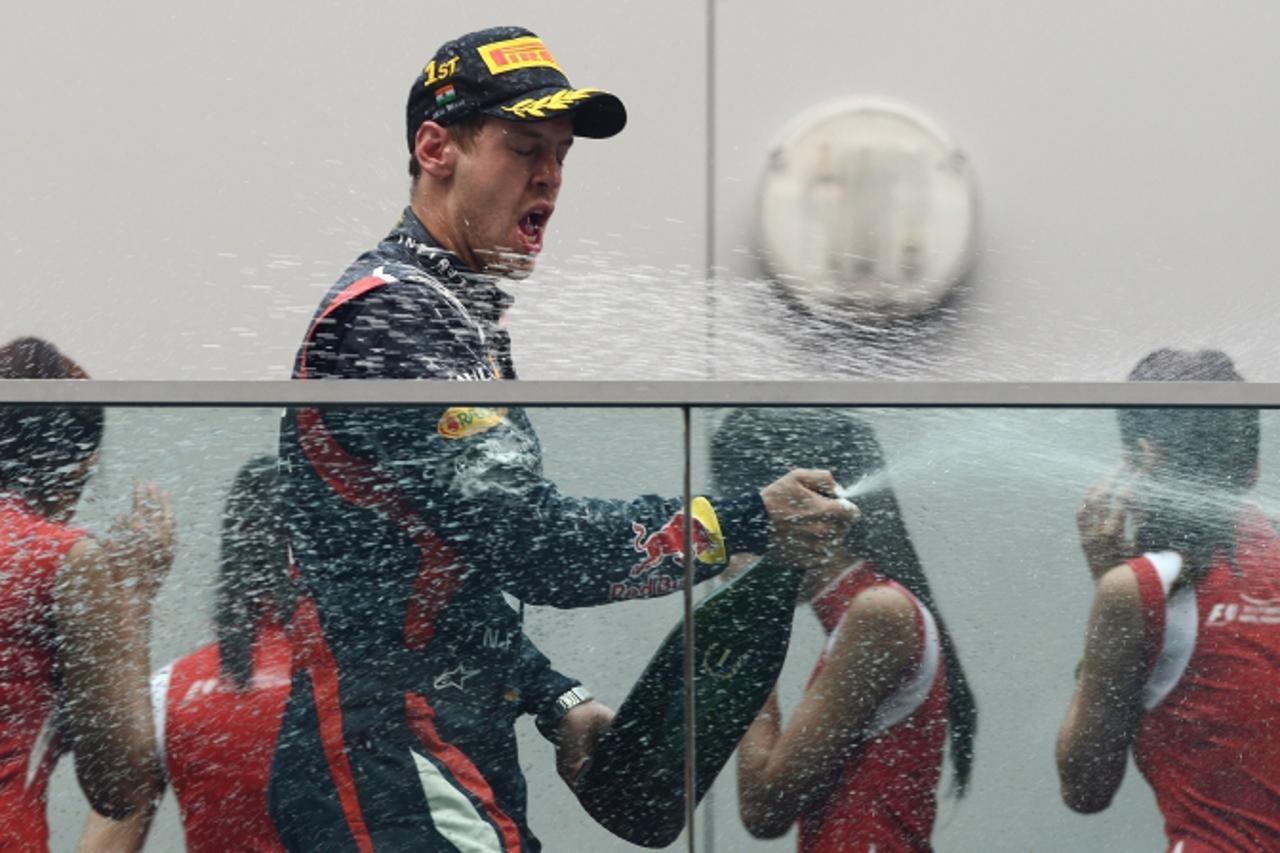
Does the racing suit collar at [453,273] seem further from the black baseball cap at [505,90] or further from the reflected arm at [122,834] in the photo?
the reflected arm at [122,834]

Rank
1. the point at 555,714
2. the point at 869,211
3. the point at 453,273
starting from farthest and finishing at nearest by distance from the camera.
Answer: the point at 869,211 → the point at 453,273 → the point at 555,714

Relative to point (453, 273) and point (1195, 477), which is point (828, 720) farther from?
point (453, 273)

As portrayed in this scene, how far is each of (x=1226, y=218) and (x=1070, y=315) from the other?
263 mm

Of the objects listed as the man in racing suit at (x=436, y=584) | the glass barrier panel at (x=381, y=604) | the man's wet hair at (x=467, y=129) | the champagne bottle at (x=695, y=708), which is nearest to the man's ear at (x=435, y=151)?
the man's wet hair at (x=467, y=129)

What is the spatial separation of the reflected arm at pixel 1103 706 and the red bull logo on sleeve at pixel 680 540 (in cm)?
32

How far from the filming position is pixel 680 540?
1.41 metres

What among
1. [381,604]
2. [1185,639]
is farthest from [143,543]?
[1185,639]

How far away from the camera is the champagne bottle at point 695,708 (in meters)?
1.42

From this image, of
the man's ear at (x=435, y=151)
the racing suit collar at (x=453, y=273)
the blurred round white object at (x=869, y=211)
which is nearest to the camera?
the racing suit collar at (x=453, y=273)

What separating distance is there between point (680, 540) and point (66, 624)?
487mm

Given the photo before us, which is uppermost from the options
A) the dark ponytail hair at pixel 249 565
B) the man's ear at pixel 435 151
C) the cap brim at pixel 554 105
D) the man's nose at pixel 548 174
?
the cap brim at pixel 554 105

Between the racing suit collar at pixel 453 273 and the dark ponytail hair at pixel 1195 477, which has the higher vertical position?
the racing suit collar at pixel 453 273

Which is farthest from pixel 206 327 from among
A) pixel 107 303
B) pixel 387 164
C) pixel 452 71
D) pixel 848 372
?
pixel 848 372

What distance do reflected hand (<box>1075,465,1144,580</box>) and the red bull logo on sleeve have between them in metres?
0.30
